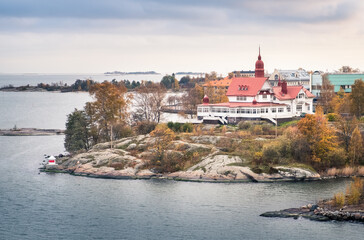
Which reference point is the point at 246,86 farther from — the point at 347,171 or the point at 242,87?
the point at 347,171

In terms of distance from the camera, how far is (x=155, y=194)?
60.3 metres

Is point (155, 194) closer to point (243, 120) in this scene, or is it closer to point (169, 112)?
point (243, 120)

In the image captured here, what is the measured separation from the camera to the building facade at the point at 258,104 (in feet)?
292

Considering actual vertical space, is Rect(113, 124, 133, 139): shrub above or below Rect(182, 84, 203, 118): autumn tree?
below

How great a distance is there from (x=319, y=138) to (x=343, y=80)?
189ft

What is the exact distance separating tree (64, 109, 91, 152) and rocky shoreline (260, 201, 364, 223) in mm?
39410

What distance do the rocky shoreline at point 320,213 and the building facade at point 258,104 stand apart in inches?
1426

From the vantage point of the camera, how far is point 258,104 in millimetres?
89750

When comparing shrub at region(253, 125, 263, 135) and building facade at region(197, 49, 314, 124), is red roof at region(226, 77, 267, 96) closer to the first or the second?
building facade at region(197, 49, 314, 124)

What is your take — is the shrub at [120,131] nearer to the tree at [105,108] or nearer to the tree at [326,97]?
the tree at [105,108]

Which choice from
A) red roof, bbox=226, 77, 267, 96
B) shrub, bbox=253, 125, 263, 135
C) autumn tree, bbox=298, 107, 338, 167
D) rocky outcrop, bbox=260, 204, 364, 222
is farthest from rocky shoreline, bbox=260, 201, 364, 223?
red roof, bbox=226, 77, 267, 96

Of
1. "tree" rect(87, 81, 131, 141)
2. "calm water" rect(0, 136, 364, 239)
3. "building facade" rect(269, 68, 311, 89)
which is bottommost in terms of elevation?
"calm water" rect(0, 136, 364, 239)

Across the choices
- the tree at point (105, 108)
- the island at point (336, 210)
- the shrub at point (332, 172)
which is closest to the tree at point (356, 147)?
the shrub at point (332, 172)

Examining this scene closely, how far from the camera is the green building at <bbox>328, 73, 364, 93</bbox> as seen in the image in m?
122
